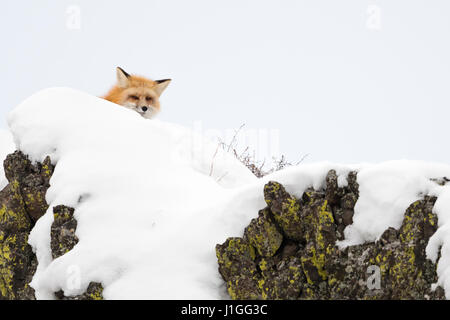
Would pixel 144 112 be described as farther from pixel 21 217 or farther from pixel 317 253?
pixel 317 253

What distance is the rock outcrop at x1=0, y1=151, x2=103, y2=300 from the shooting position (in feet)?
17.3

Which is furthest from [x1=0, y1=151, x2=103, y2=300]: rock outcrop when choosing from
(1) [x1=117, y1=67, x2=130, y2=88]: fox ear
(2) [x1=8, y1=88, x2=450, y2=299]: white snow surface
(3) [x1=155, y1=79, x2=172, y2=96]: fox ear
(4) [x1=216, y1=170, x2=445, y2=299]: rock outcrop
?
(3) [x1=155, y1=79, x2=172, y2=96]: fox ear

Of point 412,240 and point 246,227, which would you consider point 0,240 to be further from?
point 412,240

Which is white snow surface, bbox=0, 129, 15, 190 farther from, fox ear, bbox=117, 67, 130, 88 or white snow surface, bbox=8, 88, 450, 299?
fox ear, bbox=117, 67, 130, 88

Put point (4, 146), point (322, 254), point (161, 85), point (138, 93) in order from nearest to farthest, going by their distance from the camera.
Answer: point (322, 254)
point (4, 146)
point (138, 93)
point (161, 85)

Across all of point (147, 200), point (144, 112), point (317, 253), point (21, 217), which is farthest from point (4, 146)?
point (317, 253)

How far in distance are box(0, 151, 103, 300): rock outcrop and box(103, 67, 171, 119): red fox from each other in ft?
13.8

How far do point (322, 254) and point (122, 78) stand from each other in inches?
278

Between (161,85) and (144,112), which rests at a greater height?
(161,85)

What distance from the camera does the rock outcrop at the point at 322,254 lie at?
3748mm

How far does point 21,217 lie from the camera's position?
5.59m

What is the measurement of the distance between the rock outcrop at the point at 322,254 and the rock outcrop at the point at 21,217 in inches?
74.7

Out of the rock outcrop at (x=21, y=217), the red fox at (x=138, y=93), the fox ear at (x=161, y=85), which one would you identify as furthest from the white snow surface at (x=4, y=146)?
the fox ear at (x=161, y=85)
